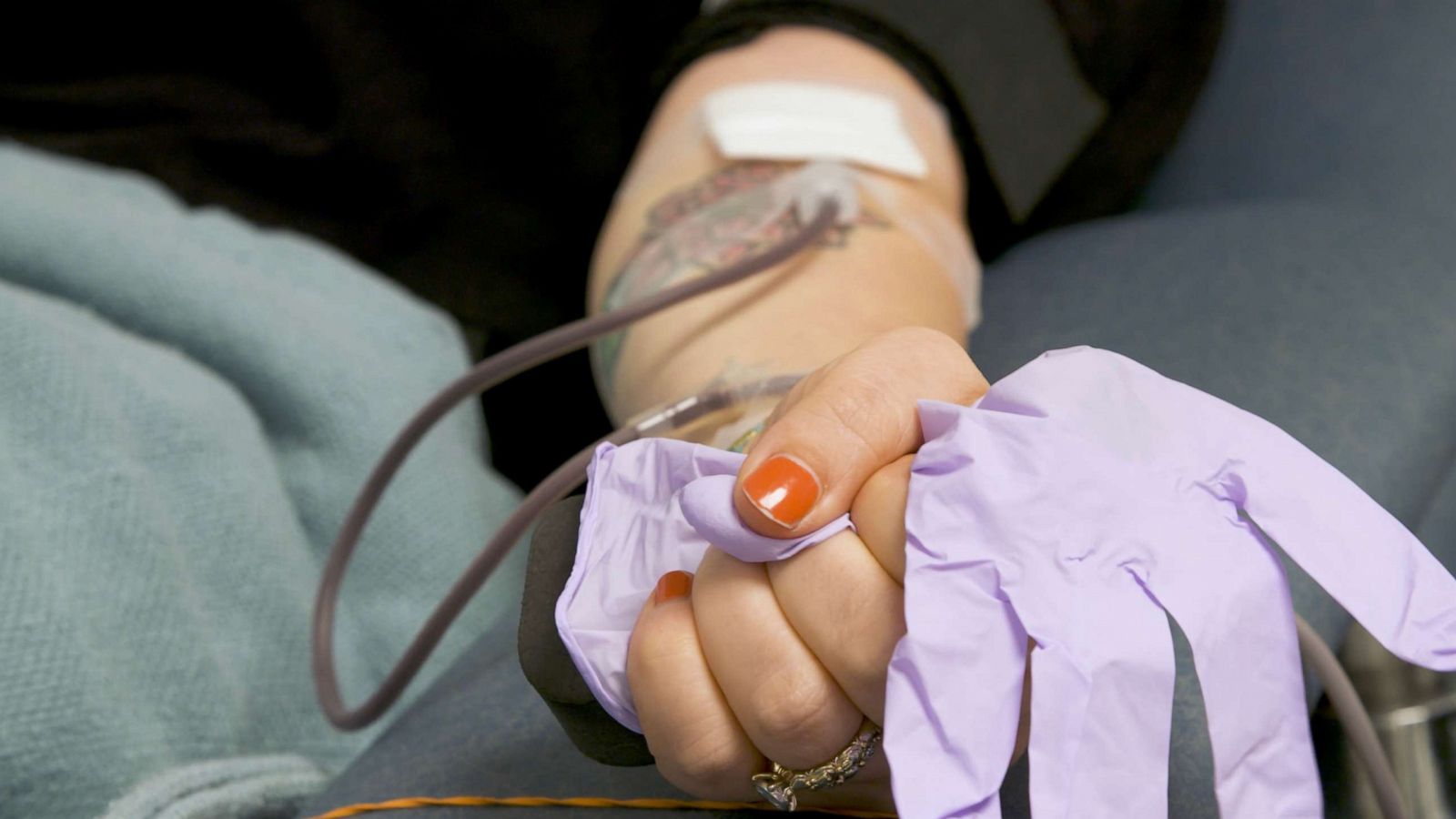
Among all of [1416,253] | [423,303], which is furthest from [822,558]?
[423,303]

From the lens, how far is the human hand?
280 millimetres

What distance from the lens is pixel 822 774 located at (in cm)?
32

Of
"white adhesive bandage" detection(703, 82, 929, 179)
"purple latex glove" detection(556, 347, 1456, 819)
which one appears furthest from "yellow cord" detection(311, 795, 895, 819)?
"white adhesive bandage" detection(703, 82, 929, 179)

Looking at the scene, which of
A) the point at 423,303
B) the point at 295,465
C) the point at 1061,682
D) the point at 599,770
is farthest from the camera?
the point at 423,303

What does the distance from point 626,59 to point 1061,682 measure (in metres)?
0.77

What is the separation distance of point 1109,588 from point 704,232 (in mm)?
409

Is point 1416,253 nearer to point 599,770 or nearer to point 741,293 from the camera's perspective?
point 741,293

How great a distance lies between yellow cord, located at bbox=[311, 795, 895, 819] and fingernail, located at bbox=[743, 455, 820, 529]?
0.50ft

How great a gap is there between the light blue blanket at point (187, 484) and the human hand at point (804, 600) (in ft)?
0.83

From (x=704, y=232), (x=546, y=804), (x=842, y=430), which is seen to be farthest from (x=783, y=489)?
(x=704, y=232)

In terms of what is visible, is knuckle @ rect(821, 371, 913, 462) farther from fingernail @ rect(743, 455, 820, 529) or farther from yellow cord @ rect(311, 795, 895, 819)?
yellow cord @ rect(311, 795, 895, 819)

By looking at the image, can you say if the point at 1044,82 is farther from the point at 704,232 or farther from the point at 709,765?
the point at 709,765

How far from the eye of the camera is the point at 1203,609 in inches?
10.2

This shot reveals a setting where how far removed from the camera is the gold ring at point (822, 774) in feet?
1.01
